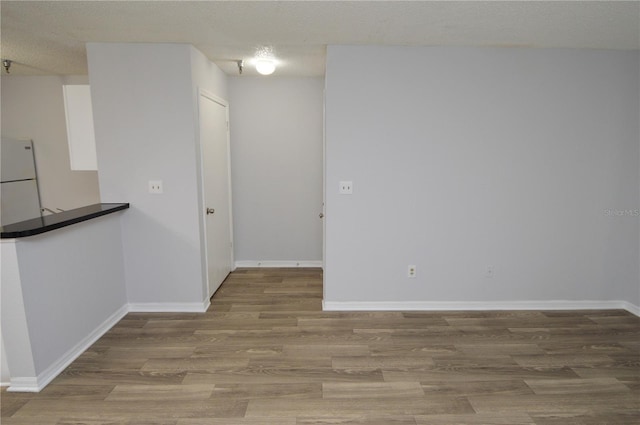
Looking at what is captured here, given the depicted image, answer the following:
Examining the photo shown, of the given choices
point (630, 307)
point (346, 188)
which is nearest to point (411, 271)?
point (346, 188)

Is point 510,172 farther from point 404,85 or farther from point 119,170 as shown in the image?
point 119,170

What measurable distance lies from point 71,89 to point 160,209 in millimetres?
1382

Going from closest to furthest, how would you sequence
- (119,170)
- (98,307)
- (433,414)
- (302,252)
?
1. (433,414)
2. (98,307)
3. (119,170)
4. (302,252)

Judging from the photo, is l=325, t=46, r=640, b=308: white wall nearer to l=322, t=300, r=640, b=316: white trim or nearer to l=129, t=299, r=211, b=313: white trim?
l=322, t=300, r=640, b=316: white trim

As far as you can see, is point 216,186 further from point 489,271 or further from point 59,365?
point 489,271

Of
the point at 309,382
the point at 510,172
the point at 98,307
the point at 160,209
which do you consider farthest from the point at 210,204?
the point at 510,172

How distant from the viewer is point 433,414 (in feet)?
6.12

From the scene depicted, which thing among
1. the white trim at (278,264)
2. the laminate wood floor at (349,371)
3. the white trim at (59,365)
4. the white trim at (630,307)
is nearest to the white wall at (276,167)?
the white trim at (278,264)

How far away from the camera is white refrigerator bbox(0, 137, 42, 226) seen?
371cm

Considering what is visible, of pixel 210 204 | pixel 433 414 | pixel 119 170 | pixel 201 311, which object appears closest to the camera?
pixel 433 414

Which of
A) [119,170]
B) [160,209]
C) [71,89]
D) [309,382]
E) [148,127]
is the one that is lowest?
[309,382]

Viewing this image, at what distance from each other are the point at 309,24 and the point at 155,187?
1825mm

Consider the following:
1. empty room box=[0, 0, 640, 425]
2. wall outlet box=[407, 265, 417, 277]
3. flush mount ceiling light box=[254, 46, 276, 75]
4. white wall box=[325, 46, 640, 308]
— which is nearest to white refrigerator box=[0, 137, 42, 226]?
empty room box=[0, 0, 640, 425]

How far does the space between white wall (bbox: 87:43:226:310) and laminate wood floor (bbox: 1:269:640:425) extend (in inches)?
14.7
